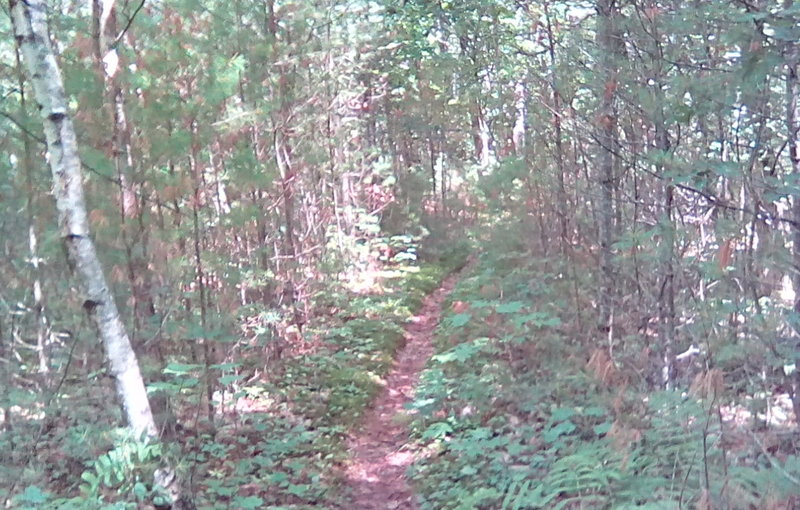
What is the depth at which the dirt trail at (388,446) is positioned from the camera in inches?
249

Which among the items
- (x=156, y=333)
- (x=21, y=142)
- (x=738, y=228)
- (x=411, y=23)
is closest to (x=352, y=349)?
(x=156, y=333)

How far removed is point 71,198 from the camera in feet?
16.5

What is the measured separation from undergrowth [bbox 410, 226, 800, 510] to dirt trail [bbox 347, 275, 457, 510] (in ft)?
0.70

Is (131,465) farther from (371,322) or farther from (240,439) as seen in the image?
(371,322)

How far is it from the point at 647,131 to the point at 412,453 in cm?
396

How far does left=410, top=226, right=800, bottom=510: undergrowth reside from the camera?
4.35 metres

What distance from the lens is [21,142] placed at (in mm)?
7453

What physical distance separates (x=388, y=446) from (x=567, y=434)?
2158 millimetres

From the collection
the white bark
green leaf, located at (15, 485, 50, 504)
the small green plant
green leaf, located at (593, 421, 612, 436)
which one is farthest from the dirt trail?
green leaf, located at (15, 485, 50, 504)

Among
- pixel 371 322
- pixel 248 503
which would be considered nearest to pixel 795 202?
pixel 248 503

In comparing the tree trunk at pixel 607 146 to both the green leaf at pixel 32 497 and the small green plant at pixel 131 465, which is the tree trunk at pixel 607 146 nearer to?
the small green plant at pixel 131 465

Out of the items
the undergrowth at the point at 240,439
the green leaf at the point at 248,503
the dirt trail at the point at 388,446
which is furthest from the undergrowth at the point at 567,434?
the green leaf at the point at 248,503

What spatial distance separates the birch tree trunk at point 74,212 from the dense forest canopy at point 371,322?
0.8 inches

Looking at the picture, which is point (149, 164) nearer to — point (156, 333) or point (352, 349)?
point (156, 333)
